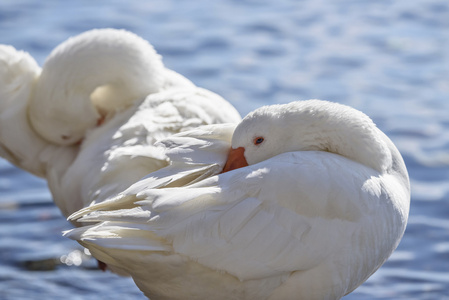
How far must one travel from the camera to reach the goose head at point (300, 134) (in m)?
3.85

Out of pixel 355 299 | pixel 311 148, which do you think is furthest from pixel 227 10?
pixel 311 148

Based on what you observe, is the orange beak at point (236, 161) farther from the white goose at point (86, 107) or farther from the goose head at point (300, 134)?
the white goose at point (86, 107)

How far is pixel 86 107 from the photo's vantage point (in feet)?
16.6

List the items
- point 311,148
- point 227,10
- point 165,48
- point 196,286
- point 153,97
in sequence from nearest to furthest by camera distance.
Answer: point 196,286 → point 311,148 → point 153,97 → point 165,48 → point 227,10

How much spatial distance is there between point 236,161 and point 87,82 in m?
1.58

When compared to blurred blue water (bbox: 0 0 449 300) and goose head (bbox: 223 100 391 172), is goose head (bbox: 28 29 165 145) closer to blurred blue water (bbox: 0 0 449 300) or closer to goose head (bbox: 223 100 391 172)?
blurred blue water (bbox: 0 0 449 300)

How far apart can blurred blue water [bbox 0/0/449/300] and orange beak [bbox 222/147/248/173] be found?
5.71ft

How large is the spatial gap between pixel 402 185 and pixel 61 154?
7.57 feet

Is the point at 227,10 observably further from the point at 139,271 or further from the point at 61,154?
the point at 139,271

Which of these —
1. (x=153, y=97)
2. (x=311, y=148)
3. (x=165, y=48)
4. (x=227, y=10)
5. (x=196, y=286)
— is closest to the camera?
(x=196, y=286)

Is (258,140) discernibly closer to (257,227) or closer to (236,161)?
(236,161)

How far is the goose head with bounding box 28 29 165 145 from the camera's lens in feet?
16.6

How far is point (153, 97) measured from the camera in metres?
4.97

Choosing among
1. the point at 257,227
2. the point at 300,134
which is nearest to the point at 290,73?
the point at 300,134
